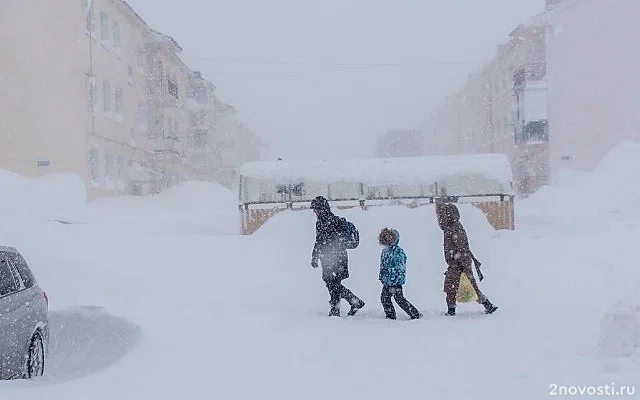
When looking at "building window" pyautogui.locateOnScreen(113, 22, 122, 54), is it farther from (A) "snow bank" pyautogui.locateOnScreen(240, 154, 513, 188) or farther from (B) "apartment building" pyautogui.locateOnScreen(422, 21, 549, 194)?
(B) "apartment building" pyautogui.locateOnScreen(422, 21, 549, 194)

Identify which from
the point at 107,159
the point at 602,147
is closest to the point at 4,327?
the point at 107,159

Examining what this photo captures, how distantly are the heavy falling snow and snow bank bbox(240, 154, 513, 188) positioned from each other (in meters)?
2.22

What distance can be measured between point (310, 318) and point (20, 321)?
12.8 ft

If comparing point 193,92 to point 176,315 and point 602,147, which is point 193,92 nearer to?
point 602,147

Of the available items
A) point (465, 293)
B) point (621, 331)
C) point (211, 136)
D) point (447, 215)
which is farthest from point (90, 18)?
point (621, 331)

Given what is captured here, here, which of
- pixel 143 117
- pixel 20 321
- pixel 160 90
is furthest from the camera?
pixel 160 90

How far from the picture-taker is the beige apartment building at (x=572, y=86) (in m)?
32.4

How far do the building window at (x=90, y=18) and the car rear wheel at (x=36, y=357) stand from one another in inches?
940

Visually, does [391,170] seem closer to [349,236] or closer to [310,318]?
[349,236]

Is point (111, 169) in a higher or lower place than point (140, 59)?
lower

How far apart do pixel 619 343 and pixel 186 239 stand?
11110 millimetres

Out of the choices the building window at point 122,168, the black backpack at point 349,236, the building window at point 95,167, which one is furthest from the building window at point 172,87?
the black backpack at point 349,236

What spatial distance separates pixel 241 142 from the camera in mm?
69125

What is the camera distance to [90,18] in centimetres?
2894
